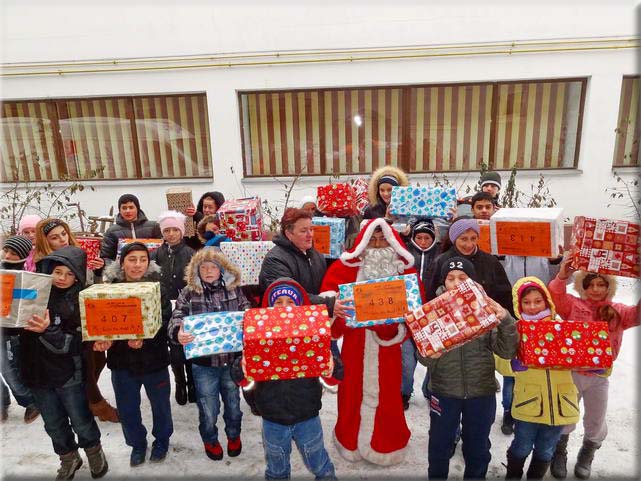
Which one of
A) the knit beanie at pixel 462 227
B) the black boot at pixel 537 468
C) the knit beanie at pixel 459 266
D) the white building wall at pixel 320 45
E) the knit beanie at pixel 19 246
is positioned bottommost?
the black boot at pixel 537 468

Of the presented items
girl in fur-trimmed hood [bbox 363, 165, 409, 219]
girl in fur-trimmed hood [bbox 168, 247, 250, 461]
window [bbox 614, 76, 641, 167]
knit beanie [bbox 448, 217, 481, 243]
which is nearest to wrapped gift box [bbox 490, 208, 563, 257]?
knit beanie [bbox 448, 217, 481, 243]

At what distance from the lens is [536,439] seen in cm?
293

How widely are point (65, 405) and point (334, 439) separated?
2.18 metres

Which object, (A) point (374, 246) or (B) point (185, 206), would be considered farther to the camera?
(B) point (185, 206)

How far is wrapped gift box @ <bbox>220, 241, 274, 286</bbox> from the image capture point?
3967mm

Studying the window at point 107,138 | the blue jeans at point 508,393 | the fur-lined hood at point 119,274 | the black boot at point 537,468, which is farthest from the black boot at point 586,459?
the window at point 107,138

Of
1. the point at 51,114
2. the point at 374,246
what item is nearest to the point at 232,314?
the point at 374,246

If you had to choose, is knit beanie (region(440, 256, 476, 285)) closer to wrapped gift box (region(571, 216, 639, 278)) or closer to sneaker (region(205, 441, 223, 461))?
wrapped gift box (region(571, 216, 639, 278))

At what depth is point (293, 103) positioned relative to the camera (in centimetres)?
908

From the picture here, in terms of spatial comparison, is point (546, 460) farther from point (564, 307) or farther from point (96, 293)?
point (96, 293)

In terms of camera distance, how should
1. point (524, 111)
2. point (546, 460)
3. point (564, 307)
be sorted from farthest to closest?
1. point (524, 111)
2. point (564, 307)
3. point (546, 460)

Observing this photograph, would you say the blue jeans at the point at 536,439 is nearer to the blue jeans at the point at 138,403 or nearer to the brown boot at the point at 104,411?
the blue jeans at the point at 138,403

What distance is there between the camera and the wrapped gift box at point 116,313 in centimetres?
281

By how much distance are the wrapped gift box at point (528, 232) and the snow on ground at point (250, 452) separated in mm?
1737
